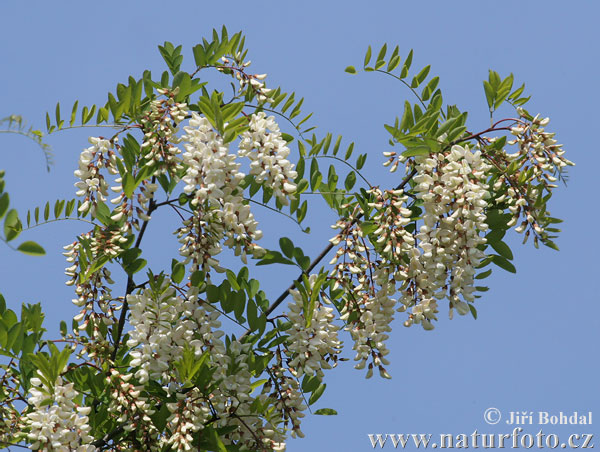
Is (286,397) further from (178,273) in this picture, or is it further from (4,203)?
(4,203)

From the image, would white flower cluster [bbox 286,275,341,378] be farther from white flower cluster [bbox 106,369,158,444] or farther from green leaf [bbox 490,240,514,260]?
green leaf [bbox 490,240,514,260]

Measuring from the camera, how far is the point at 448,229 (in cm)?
341

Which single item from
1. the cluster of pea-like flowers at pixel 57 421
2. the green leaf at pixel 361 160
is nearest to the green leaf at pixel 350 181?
the green leaf at pixel 361 160

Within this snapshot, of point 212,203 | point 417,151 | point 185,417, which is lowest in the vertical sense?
point 185,417

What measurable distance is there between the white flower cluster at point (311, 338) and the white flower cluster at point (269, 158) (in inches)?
15.2

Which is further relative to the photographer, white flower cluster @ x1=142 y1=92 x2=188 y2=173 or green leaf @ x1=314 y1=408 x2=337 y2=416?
green leaf @ x1=314 y1=408 x2=337 y2=416

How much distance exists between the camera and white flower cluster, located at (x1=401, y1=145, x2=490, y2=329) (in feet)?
11.0

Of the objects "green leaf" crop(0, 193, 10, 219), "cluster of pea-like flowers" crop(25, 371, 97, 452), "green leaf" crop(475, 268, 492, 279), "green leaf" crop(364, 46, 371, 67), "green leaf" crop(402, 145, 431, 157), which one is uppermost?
"green leaf" crop(364, 46, 371, 67)

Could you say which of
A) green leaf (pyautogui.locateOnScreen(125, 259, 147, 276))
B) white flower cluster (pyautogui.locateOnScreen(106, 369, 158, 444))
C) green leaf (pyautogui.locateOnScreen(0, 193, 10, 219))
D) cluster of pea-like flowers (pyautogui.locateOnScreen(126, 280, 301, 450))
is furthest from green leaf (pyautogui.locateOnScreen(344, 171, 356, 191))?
green leaf (pyautogui.locateOnScreen(0, 193, 10, 219))

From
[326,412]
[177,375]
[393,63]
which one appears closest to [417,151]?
[393,63]

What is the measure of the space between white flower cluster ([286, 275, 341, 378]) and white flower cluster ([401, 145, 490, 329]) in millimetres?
340

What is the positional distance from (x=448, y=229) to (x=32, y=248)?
1.71 metres

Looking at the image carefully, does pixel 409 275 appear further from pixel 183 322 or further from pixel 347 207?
pixel 183 322

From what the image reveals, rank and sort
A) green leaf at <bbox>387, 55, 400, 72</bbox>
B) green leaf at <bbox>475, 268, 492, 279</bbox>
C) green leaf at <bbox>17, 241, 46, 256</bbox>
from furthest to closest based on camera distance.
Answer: green leaf at <bbox>387, 55, 400, 72</bbox>
green leaf at <bbox>475, 268, 492, 279</bbox>
green leaf at <bbox>17, 241, 46, 256</bbox>
